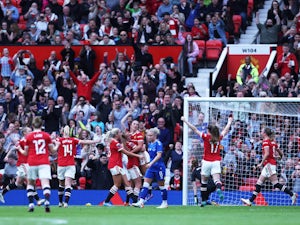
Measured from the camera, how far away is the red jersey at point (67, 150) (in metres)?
28.0

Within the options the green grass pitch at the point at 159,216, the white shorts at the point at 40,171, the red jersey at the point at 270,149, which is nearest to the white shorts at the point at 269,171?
the red jersey at the point at 270,149

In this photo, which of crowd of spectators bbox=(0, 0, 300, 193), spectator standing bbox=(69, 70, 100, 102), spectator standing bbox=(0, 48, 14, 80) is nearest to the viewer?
crowd of spectators bbox=(0, 0, 300, 193)

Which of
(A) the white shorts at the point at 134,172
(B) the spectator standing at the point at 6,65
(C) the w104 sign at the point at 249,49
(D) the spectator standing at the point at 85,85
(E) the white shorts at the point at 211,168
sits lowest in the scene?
(A) the white shorts at the point at 134,172

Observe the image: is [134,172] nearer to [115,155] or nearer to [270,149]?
[115,155]

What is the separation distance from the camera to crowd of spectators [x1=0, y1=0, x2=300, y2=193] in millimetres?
33844

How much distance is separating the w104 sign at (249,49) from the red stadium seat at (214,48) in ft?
1.10

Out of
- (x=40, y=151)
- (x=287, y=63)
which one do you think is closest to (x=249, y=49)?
(x=287, y=63)

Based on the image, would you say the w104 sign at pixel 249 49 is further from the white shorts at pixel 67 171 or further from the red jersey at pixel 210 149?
the white shorts at pixel 67 171

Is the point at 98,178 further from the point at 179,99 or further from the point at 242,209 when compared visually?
the point at 242,209

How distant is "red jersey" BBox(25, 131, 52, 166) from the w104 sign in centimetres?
1394

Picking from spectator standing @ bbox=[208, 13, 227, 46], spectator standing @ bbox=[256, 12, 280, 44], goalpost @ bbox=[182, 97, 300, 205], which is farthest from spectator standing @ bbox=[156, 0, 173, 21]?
goalpost @ bbox=[182, 97, 300, 205]

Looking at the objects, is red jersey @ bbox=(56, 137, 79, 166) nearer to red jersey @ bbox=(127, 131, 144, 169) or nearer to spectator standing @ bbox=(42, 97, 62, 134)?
red jersey @ bbox=(127, 131, 144, 169)

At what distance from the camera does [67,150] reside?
28016 millimetres

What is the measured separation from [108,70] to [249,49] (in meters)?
4.58
